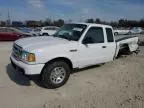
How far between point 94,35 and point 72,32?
30.7 inches

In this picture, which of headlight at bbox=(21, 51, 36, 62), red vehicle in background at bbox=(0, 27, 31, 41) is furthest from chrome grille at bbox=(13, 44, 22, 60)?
red vehicle in background at bbox=(0, 27, 31, 41)

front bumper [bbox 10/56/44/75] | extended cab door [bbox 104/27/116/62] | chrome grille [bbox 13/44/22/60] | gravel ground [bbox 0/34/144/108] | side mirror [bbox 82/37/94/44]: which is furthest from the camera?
extended cab door [bbox 104/27/116/62]

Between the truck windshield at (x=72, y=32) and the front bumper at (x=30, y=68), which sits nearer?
the front bumper at (x=30, y=68)

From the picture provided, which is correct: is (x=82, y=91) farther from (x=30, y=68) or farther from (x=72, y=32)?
(x=72, y=32)

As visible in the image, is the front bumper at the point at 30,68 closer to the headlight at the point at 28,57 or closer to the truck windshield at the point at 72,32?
the headlight at the point at 28,57

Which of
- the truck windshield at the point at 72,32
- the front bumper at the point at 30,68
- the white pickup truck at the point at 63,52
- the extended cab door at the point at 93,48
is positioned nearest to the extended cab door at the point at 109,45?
the white pickup truck at the point at 63,52

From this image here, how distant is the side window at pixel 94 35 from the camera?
260 inches

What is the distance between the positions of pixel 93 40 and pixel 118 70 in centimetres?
218

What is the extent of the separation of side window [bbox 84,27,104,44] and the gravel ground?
1330mm

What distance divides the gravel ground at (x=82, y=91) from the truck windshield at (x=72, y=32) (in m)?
1.44

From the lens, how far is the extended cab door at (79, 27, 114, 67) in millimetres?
6480

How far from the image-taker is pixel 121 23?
80.1 metres

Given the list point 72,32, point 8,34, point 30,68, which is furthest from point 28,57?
point 8,34

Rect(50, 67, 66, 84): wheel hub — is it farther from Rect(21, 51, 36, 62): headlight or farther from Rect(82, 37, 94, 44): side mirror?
Rect(82, 37, 94, 44): side mirror
